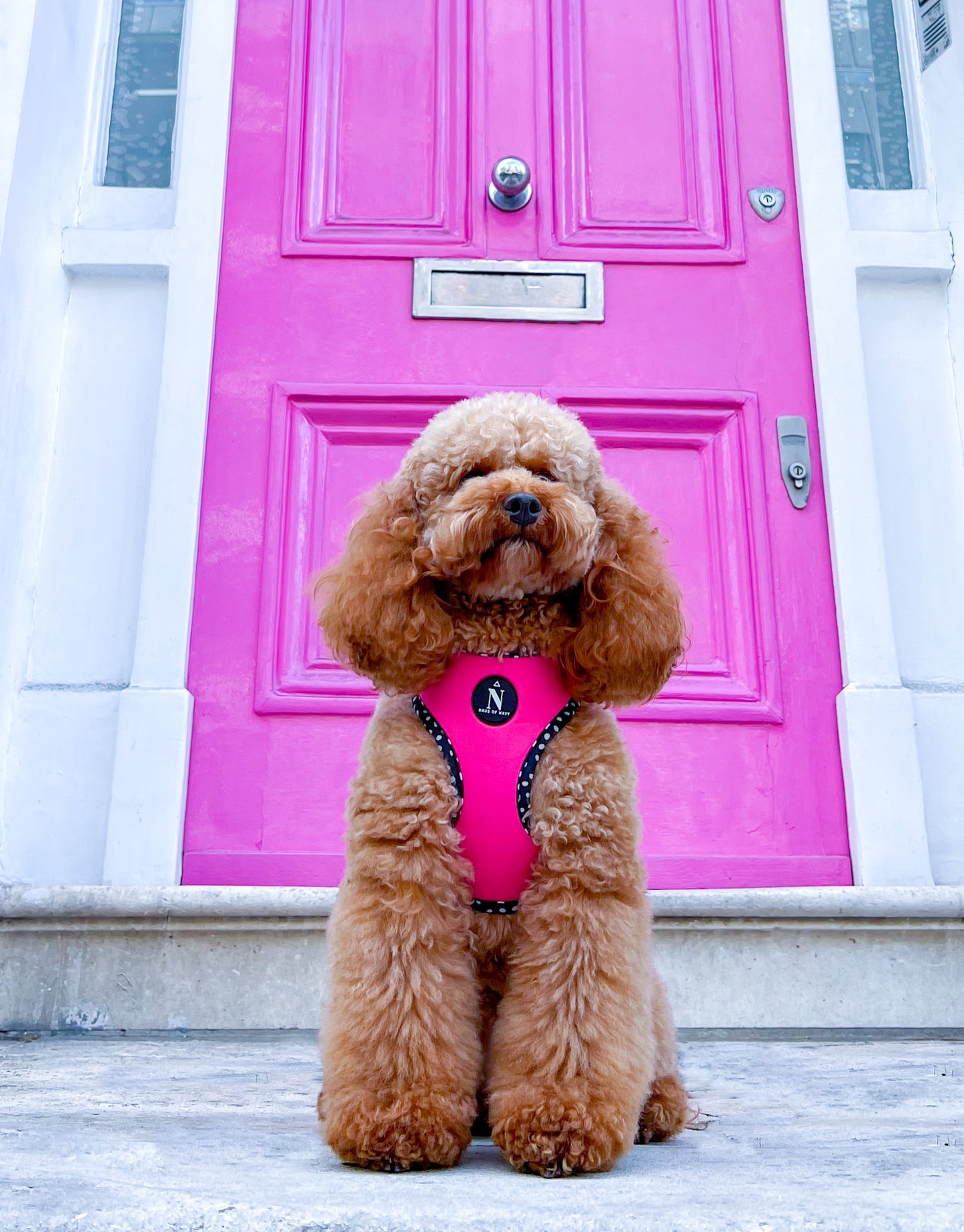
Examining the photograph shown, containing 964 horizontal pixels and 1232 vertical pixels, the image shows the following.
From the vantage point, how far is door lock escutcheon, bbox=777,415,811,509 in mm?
2736

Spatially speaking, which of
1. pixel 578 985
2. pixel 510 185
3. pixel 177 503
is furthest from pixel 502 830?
pixel 510 185

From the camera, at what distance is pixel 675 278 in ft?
9.54

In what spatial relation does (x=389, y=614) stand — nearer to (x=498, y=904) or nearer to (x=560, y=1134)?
(x=498, y=904)

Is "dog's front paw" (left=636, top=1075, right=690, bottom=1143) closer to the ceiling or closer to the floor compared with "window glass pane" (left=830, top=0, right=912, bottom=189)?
closer to the floor

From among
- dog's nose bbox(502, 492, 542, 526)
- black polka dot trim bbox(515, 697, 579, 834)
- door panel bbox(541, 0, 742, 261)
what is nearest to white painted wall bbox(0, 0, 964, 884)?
door panel bbox(541, 0, 742, 261)

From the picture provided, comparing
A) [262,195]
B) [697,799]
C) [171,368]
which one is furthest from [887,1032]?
[262,195]

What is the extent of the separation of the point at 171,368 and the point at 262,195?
589mm

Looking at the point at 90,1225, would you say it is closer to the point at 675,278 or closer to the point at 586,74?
the point at 675,278

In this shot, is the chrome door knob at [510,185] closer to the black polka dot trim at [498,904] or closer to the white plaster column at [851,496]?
the white plaster column at [851,496]

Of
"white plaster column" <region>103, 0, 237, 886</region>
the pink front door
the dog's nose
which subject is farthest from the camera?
the pink front door

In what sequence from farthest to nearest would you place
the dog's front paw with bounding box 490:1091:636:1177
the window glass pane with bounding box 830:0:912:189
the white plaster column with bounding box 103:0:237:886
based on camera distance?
the window glass pane with bounding box 830:0:912:189 < the white plaster column with bounding box 103:0:237:886 < the dog's front paw with bounding box 490:1091:636:1177

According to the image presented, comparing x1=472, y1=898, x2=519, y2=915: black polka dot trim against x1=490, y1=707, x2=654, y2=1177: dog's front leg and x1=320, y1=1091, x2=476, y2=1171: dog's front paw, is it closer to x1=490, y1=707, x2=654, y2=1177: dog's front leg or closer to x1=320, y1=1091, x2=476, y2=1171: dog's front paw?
x1=490, y1=707, x2=654, y2=1177: dog's front leg

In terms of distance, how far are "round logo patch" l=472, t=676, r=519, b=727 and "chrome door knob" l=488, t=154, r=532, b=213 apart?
6.20 ft

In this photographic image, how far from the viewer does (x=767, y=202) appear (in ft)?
9.71
